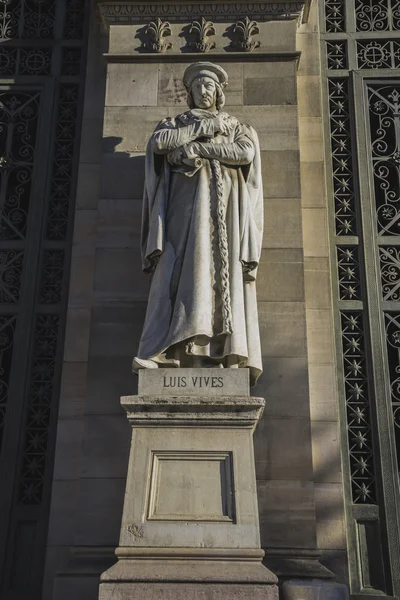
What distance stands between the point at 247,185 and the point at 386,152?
3150 mm

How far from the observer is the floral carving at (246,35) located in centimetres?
1138

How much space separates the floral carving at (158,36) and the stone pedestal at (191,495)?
5.11 m

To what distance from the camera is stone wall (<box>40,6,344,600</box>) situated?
9.27 m

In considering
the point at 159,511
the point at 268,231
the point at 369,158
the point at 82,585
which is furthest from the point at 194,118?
the point at 82,585

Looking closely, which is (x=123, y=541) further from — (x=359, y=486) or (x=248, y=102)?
(x=248, y=102)

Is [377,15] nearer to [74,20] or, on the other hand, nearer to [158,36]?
[158,36]

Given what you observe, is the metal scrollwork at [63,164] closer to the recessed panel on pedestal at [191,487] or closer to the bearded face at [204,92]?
the bearded face at [204,92]

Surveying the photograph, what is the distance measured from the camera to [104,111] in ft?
36.7

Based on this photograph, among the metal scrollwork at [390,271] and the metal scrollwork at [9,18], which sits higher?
the metal scrollwork at [9,18]

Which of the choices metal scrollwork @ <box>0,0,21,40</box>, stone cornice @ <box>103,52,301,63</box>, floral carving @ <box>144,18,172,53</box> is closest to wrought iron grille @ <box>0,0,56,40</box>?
metal scrollwork @ <box>0,0,21,40</box>

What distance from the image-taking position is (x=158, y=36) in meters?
11.5

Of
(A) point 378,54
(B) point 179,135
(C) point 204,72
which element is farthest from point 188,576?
(A) point 378,54

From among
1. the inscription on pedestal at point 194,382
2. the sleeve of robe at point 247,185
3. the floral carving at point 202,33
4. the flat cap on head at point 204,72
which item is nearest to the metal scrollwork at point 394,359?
the sleeve of robe at point 247,185

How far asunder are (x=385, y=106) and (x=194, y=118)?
11.9ft
